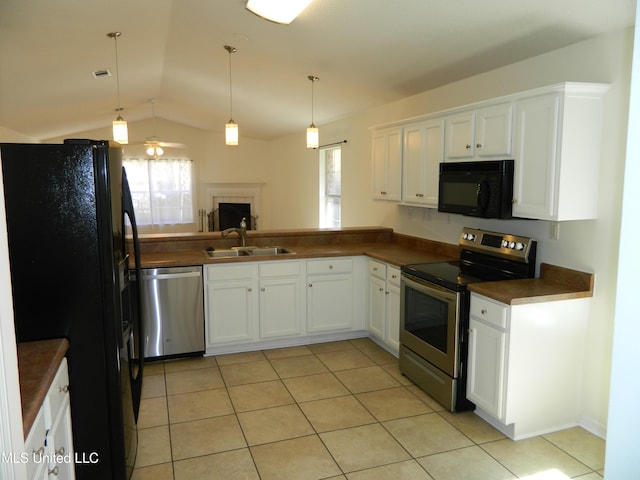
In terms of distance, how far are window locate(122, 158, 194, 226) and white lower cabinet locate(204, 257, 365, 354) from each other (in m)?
5.99

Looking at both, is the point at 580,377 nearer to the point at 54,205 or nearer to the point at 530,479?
the point at 530,479

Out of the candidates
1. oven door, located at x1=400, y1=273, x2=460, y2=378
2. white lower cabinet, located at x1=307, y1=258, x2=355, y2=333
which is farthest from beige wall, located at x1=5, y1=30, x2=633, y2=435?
white lower cabinet, located at x1=307, y1=258, x2=355, y2=333

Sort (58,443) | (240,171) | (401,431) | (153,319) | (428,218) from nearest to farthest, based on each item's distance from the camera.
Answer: (58,443)
(401,431)
(153,319)
(428,218)
(240,171)

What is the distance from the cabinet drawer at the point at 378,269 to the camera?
402cm

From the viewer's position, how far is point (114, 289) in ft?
6.63

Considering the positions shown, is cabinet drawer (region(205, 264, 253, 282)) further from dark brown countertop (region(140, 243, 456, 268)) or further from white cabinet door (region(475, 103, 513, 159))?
white cabinet door (region(475, 103, 513, 159))

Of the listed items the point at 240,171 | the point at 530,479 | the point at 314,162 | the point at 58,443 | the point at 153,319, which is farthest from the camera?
the point at 240,171

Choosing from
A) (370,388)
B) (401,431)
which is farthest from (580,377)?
(370,388)

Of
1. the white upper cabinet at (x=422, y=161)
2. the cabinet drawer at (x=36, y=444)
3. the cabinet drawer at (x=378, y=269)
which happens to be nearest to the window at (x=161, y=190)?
the cabinet drawer at (x=378, y=269)

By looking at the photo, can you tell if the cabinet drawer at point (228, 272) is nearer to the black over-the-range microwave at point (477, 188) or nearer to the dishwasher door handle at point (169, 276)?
the dishwasher door handle at point (169, 276)

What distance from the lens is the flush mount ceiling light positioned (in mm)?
2634

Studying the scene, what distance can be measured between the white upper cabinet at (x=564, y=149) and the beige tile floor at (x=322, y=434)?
134 cm

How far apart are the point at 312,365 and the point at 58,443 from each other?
2307mm

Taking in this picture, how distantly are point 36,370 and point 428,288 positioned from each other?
2.34 meters
